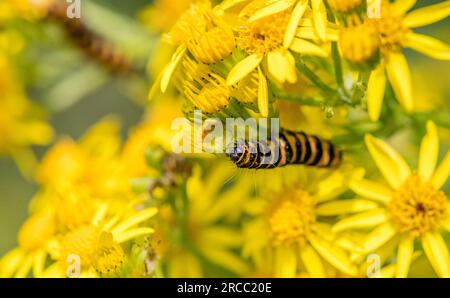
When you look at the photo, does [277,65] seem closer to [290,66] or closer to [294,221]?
[290,66]

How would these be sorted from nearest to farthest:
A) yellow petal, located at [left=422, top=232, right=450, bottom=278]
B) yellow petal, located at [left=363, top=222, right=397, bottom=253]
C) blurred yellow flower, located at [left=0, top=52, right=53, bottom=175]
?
yellow petal, located at [left=422, top=232, right=450, bottom=278], yellow petal, located at [left=363, top=222, right=397, bottom=253], blurred yellow flower, located at [left=0, top=52, right=53, bottom=175]

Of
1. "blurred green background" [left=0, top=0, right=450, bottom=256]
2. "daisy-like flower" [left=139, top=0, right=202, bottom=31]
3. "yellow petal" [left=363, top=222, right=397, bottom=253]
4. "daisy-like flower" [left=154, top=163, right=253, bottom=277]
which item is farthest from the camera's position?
"blurred green background" [left=0, top=0, right=450, bottom=256]

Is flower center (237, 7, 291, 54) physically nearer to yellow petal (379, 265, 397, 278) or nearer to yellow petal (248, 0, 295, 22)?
yellow petal (248, 0, 295, 22)

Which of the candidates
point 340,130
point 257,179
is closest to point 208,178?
point 257,179

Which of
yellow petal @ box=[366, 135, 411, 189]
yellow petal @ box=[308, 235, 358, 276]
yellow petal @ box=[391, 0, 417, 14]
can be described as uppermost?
yellow petal @ box=[391, 0, 417, 14]

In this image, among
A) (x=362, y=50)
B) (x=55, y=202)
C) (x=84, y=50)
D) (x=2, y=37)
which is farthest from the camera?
(x=84, y=50)

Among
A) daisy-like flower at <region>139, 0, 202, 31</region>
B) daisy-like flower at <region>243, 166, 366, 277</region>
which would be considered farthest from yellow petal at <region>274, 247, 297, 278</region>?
daisy-like flower at <region>139, 0, 202, 31</region>

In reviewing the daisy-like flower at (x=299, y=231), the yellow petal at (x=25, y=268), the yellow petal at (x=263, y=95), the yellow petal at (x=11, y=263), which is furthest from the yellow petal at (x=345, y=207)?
A: the yellow petal at (x=11, y=263)
